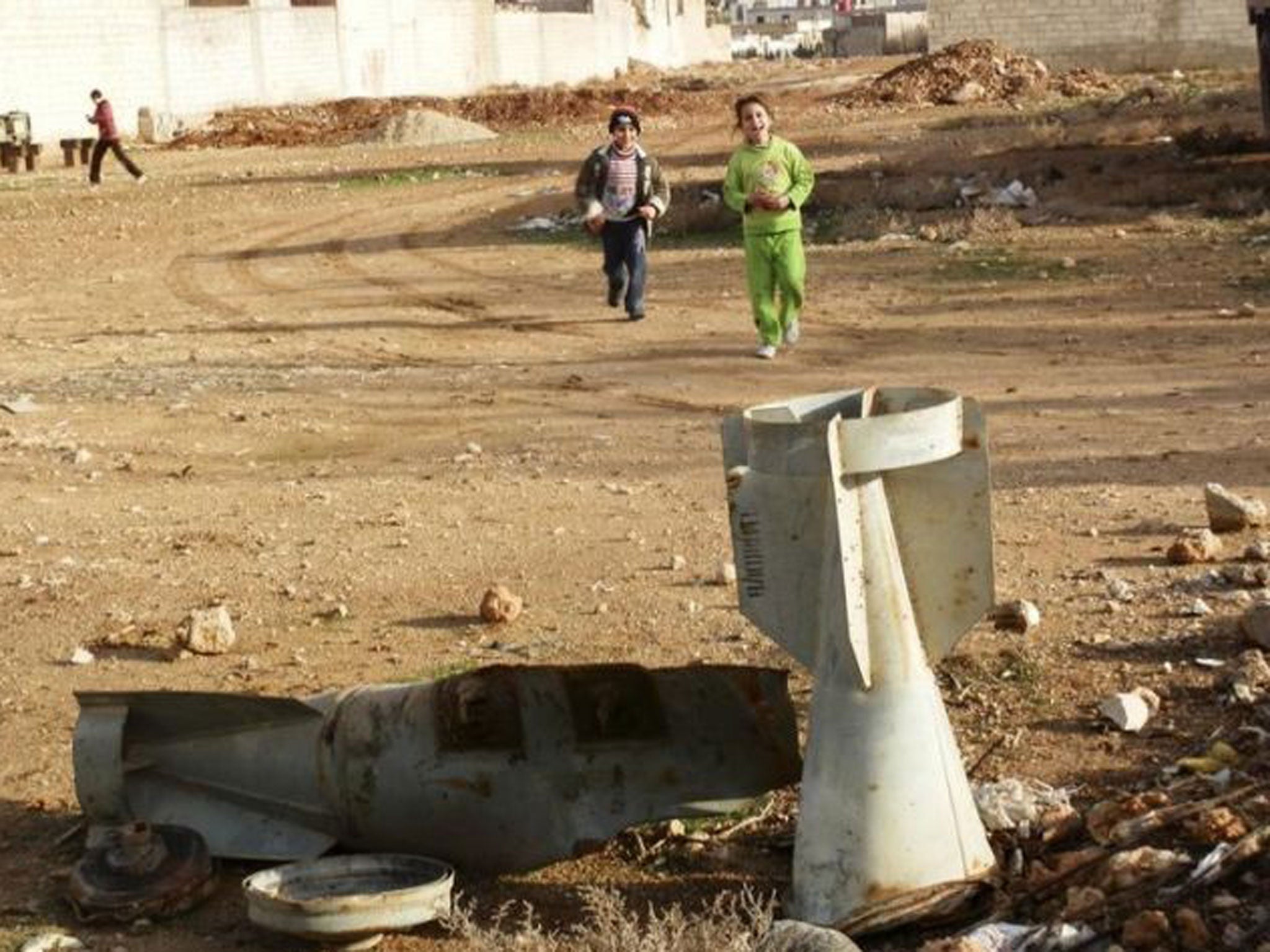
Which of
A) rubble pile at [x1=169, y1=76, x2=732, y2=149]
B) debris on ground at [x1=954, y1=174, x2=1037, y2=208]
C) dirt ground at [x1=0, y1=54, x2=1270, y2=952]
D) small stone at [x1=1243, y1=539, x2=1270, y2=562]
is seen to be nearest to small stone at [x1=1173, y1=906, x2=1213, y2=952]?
dirt ground at [x1=0, y1=54, x2=1270, y2=952]

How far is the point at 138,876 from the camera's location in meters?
5.82

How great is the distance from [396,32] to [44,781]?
45.0m

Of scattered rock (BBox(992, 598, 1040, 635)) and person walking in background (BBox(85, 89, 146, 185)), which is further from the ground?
person walking in background (BBox(85, 89, 146, 185))

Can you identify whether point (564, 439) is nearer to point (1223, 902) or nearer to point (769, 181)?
point (769, 181)

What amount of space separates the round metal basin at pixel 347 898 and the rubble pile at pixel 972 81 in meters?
33.5

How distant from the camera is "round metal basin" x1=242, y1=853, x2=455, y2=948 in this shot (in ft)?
17.9

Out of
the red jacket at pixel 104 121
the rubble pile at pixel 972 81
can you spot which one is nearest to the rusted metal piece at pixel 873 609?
the red jacket at pixel 104 121

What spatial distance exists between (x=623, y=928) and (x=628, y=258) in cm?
1033

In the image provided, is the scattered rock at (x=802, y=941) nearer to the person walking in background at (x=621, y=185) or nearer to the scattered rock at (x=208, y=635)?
the scattered rock at (x=208, y=635)

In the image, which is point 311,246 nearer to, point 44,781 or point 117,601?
point 117,601

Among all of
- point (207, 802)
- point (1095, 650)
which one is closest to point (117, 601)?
point (207, 802)

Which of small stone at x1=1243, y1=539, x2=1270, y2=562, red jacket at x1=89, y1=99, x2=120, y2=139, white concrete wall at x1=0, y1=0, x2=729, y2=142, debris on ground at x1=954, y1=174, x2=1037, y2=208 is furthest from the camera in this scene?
white concrete wall at x1=0, y1=0, x2=729, y2=142

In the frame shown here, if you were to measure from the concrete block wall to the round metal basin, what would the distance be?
120 ft

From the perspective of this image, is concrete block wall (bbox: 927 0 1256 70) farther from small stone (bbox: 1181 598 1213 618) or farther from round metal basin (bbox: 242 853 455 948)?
round metal basin (bbox: 242 853 455 948)
